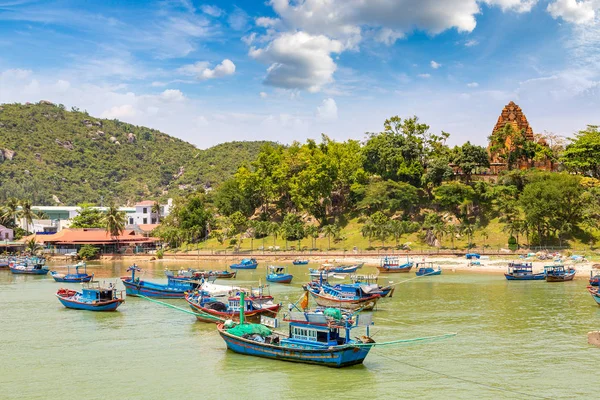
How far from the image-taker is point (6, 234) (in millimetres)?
133375

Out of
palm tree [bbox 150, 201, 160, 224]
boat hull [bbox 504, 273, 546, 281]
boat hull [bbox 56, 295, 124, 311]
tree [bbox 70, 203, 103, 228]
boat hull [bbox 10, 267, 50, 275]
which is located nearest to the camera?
boat hull [bbox 56, 295, 124, 311]

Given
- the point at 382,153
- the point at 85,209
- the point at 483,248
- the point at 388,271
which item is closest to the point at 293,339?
the point at 388,271

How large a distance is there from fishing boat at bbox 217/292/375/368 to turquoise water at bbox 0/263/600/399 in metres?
0.56

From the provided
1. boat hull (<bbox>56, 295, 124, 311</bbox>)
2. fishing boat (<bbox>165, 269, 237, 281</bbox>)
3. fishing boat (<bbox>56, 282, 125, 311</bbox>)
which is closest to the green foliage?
fishing boat (<bbox>165, 269, 237, 281</bbox>)

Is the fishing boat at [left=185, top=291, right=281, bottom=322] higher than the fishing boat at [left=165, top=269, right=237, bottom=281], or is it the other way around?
the fishing boat at [left=165, top=269, right=237, bottom=281]

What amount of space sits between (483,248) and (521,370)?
2718 inches

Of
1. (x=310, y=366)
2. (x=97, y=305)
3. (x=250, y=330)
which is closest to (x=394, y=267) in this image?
(x=97, y=305)

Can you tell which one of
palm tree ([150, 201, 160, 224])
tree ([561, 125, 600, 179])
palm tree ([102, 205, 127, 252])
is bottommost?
palm tree ([102, 205, 127, 252])

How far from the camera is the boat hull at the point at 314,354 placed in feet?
108

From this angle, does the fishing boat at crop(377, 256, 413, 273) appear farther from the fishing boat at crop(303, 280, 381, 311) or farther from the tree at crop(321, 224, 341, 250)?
the fishing boat at crop(303, 280, 381, 311)

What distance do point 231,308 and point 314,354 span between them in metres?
13.5

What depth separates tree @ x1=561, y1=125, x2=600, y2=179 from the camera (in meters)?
109

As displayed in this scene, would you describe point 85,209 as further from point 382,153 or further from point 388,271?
point 388,271

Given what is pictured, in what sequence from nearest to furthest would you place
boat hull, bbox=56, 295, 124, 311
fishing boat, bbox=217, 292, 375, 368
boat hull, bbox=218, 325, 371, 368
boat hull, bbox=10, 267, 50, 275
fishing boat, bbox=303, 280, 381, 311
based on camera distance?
boat hull, bbox=218, 325, 371, 368
fishing boat, bbox=217, 292, 375, 368
fishing boat, bbox=303, 280, 381, 311
boat hull, bbox=56, 295, 124, 311
boat hull, bbox=10, 267, 50, 275
